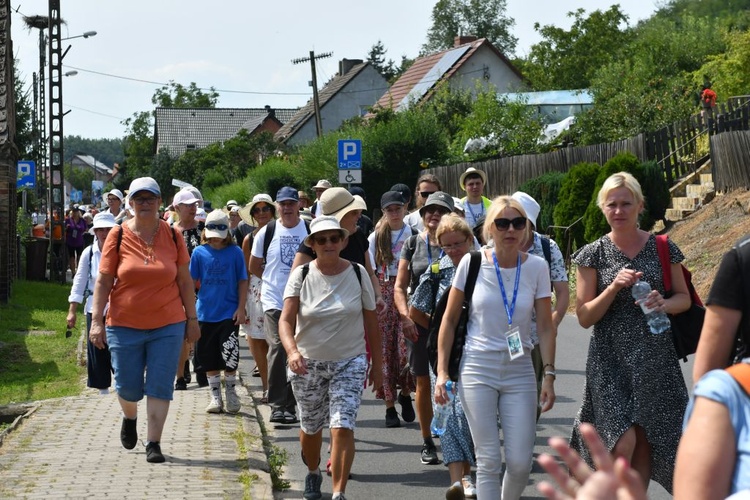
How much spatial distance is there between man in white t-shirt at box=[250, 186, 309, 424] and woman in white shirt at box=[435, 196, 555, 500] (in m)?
3.99

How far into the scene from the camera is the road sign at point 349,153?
2267 centimetres

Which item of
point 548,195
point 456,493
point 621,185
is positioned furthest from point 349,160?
point 621,185

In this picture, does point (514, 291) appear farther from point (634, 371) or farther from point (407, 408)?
point (407, 408)

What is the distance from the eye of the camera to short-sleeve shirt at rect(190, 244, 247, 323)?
→ 10688 millimetres

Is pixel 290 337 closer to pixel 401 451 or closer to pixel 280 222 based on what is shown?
A: pixel 401 451

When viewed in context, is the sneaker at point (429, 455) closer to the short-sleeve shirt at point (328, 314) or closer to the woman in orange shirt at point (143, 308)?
the short-sleeve shirt at point (328, 314)

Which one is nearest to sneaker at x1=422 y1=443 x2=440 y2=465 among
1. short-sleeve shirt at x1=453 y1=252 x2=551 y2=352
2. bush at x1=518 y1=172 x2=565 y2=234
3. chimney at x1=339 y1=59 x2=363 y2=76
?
short-sleeve shirt at x1=453 y1=252 x2=551 y2=352

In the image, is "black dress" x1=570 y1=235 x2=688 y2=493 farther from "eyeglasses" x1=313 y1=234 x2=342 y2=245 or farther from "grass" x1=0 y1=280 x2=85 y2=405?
"grass" x1=0 y1=280 x2=85 y2=405

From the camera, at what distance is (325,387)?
7.41m

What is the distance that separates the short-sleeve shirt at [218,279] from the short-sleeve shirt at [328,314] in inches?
132

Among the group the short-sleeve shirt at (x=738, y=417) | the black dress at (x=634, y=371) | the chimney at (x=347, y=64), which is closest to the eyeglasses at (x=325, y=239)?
the black dress at (x=634, y=371)

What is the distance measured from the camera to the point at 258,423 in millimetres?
10055

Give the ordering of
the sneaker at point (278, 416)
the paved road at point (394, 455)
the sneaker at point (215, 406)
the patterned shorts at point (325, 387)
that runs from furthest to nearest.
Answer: the sneaker at point (215, 406) → the sneaker at point (278, 416) → the paved road at point (394, 455) → the patterned shorts at point (325, 387)

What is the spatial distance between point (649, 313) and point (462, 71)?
5235 cm
